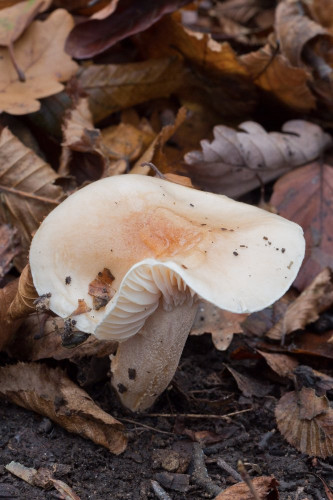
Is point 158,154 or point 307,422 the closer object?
point 307,422

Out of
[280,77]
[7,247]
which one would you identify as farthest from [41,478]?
[280,77]

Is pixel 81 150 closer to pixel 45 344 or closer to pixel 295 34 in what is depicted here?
pixel 45 344

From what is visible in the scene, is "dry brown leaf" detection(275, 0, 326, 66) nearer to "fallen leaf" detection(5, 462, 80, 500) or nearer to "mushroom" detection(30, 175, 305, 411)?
"mushroom" detection(30, 175, 305, 411)

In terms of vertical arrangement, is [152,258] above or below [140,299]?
above

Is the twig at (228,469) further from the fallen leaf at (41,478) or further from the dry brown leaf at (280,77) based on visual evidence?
the dry brown leaf at (280,77)

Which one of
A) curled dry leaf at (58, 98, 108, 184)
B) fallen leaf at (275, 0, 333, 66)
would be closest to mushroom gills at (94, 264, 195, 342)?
curled dry leaf at (58, 98, 108, 184)

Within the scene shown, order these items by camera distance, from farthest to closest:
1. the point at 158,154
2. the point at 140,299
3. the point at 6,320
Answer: the point at 158,154
the point at 6,320
the point at 140,299

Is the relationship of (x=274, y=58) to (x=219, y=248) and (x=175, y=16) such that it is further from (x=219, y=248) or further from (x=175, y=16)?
(x=219, y=248)
